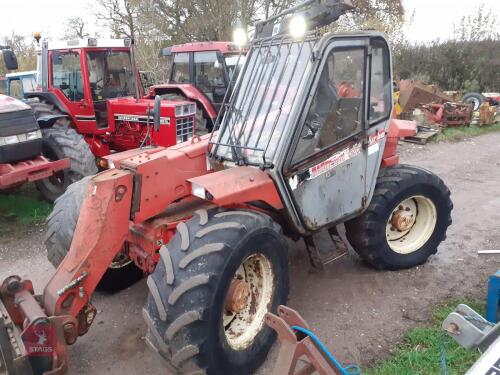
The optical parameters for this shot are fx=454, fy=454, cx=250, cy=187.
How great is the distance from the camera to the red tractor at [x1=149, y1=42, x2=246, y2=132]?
26.7 ft

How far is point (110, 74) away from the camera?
25.8ft

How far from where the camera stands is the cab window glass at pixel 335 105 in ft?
10.8

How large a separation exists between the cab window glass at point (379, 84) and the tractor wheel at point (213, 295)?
4.77 feet

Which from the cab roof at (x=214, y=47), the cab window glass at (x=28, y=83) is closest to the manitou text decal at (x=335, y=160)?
the cab roof at (x=214, y=47)

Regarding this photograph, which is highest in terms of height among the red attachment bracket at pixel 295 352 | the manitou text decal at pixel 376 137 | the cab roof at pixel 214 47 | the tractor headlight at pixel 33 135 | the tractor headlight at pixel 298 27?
the tractor headlight at pixel 298 27

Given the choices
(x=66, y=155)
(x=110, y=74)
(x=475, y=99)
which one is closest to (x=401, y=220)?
(x=66, y=155)

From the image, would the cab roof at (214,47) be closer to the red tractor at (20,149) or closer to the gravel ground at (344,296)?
the red tractor at (20,149)

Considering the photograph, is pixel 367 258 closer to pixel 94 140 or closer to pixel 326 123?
pixel 326 123

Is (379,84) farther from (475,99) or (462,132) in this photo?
(475,99)

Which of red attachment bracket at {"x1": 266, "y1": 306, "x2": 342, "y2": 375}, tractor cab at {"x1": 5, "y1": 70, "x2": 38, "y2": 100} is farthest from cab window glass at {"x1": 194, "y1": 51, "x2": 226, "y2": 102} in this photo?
red attachment bracket at {"x1": 266, "y1": 306, "x2": 342, "y2": 375}

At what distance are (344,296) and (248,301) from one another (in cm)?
121

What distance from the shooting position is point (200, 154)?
359 centimetres

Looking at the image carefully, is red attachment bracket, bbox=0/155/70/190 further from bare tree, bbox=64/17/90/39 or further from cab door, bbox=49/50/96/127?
bare tree, bbox=64/17/90/39

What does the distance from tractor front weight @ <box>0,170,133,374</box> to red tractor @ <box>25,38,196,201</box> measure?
4.18 meters
